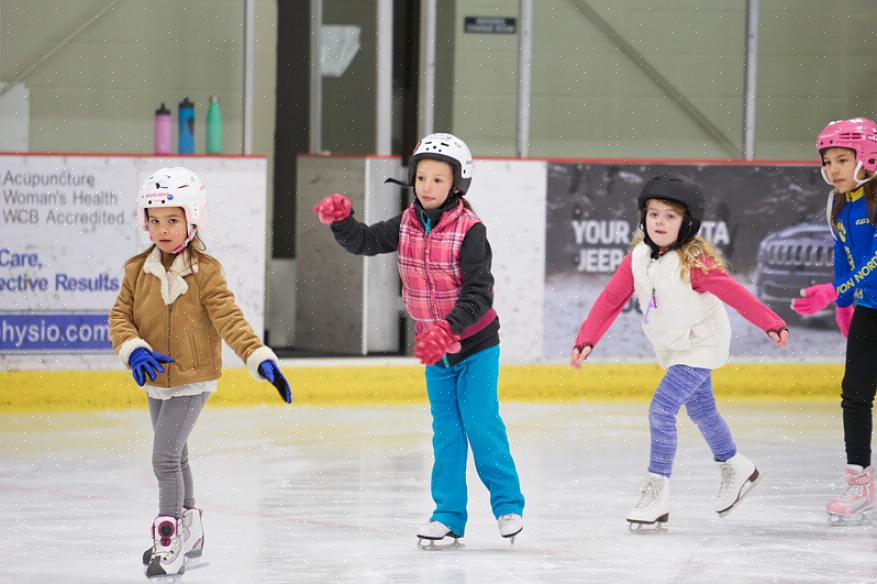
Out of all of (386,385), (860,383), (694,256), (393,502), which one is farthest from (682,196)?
(386,385)

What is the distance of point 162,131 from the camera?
8.66 meters

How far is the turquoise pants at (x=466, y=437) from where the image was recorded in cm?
528

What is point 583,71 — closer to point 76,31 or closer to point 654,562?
point 76,31

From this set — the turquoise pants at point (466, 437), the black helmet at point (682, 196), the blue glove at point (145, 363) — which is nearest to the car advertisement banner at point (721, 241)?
the black helmet at point (682, 196)

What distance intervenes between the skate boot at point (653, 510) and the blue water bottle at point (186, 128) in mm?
3802

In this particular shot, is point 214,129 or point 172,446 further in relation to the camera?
point 214,129

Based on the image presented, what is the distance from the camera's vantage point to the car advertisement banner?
9125mm

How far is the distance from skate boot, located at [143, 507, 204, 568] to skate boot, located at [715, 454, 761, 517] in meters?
1.84

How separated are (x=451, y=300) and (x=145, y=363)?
1.01 meters

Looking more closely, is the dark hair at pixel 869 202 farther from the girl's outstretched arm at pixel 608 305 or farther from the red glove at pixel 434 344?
the red glove at pixel 434 344

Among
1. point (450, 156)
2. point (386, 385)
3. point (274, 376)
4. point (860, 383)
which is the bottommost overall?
point (386, 385)

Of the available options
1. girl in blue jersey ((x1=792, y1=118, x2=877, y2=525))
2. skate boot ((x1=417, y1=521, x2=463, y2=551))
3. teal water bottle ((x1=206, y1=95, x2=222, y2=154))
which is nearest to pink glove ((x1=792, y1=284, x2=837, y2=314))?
girl in blue jersey ((x1=792, y1=118, x2=877, y2=525))

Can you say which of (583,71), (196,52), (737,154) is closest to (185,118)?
(196,52)

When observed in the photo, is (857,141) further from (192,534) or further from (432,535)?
(192,534)
